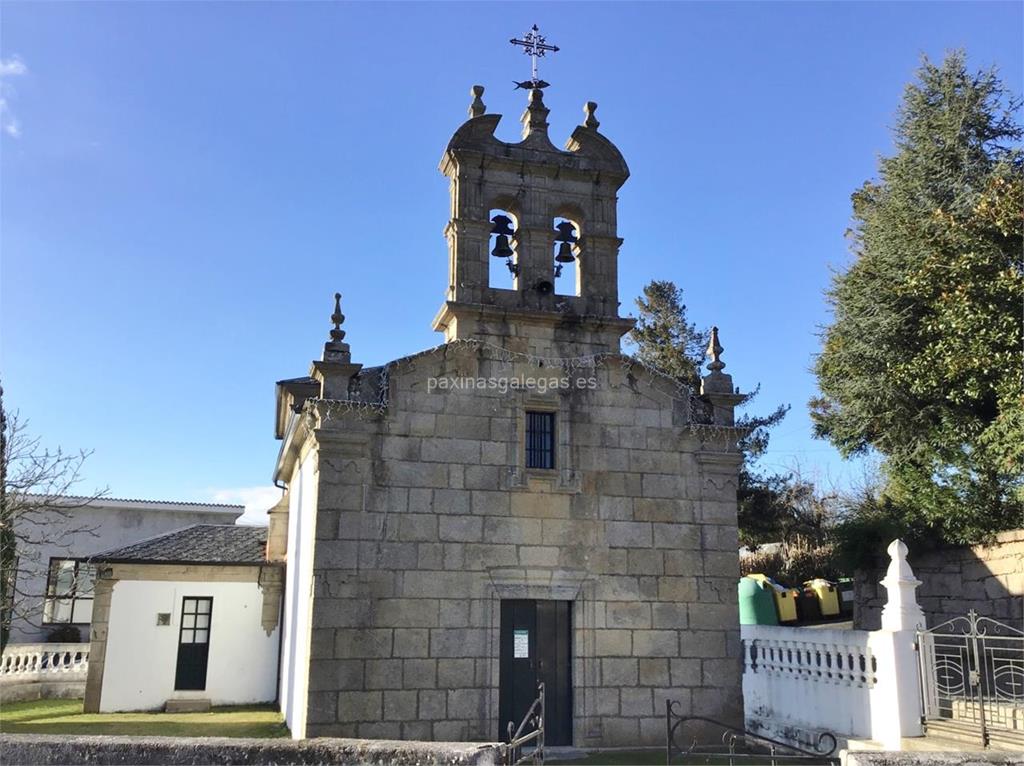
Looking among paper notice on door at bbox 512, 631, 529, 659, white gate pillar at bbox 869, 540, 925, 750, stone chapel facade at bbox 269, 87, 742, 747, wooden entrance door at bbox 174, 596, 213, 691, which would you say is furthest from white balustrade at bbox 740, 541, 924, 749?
wooden entrance door at bbox 174, 596, 213, 691

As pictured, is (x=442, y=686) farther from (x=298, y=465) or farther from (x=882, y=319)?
(x=882, y=319)

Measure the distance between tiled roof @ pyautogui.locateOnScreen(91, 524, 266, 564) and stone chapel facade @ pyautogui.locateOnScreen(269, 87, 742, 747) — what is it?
18.3 feet

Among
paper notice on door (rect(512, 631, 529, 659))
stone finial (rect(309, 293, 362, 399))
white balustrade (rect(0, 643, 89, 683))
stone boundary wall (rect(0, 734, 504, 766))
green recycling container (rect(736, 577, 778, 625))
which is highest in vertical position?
stone finial (rect(309, 293, 362, 399))

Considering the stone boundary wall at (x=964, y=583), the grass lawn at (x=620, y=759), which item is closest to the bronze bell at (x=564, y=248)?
the grass lawn at (x=620, y=759)

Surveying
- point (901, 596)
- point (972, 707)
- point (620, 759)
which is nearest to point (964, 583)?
point (901, 596)

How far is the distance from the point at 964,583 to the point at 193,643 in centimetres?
1510

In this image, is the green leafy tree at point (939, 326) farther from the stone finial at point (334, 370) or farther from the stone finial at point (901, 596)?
the stone finial at point (334, 370)

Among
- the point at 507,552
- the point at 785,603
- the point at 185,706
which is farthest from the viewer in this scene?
the point at 785,603

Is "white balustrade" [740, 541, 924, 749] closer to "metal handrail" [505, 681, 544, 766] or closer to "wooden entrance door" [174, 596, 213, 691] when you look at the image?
"metal handrail" [505, 681, 544, 766]

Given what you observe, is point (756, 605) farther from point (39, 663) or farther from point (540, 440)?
point (39, 663)

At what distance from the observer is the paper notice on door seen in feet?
40.8

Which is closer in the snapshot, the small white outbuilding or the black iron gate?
the black iron gate

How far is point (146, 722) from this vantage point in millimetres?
15539

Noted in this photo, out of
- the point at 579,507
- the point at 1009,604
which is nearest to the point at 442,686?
the point at 579,507
